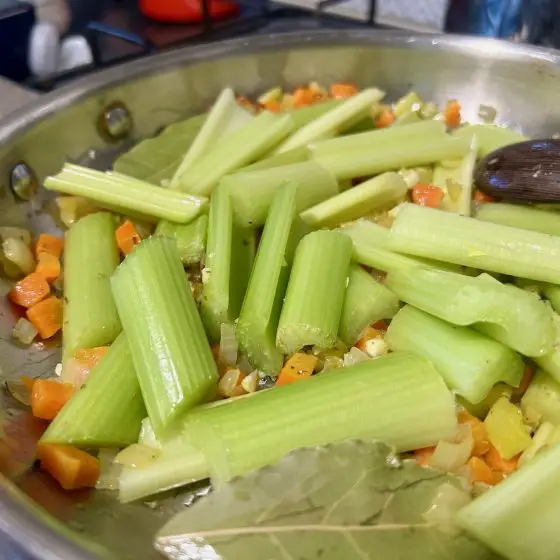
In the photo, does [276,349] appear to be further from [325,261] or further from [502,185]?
[502,185]

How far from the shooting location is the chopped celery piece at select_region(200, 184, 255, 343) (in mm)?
1039

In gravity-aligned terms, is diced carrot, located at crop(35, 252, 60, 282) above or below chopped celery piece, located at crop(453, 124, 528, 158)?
below

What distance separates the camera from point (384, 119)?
155 cm

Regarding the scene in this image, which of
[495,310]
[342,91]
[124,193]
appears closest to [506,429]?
[495,310]

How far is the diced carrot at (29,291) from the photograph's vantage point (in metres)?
1.15

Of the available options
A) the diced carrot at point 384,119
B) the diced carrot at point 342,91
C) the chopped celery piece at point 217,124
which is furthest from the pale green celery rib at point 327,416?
the diced carrot at point 342,91

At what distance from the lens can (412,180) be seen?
129 centimetres

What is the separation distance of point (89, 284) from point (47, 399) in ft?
0.72

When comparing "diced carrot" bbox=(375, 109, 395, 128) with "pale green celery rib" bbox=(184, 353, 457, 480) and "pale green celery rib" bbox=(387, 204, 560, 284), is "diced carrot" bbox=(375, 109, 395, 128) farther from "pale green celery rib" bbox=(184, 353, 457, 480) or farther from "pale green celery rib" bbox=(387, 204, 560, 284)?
"pale green celery rib" bbox=(184, 353, 457, 480)

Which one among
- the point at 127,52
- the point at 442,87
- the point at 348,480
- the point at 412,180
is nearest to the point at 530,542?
the point at 348,480

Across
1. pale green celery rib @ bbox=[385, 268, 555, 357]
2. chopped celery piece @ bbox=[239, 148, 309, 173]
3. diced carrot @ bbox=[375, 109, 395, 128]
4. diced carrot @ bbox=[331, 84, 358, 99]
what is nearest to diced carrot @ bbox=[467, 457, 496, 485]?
pale green celery rib @ bbox=[385, 268, 555, 357]

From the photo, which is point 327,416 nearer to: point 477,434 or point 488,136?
point 477,434

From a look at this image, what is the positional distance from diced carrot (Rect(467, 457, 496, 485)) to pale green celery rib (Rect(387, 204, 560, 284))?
0.93 feet

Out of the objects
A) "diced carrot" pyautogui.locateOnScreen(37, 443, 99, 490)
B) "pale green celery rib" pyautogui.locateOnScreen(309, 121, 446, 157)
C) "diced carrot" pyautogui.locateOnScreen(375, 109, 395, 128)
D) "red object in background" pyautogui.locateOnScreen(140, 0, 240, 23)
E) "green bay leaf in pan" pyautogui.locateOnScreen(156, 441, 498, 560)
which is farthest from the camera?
"red object in background" pyautogui.locateOnScreen(140, 0, 240, 23)
